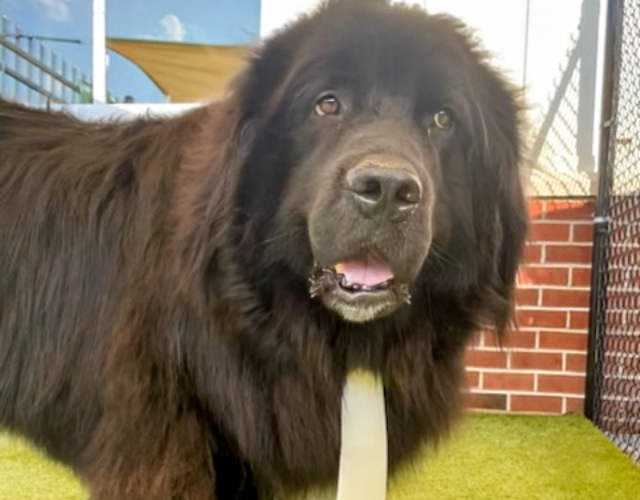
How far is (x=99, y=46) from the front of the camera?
3.86 meters

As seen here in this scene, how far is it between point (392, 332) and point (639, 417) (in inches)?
77.0

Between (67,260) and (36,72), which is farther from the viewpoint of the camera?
(36,72)

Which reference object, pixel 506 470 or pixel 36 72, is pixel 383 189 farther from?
pixel 36 72

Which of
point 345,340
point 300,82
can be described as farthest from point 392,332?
point 300,82

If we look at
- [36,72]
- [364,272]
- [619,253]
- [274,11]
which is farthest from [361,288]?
[36,72]

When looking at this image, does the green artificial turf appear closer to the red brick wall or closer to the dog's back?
the red brick wall

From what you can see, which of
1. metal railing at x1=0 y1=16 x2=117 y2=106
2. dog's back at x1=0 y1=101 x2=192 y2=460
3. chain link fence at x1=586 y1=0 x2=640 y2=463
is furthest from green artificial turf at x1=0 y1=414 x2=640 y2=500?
metal railing at x1=0 y1=16 x2=117 y2=106

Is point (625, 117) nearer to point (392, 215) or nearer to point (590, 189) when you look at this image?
point (590, 189)

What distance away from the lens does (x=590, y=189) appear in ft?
11.1

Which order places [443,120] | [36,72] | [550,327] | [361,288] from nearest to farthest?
[361,288] < [443,120] < [550,327] < [36,72]

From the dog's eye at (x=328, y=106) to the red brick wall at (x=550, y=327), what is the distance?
2003 mm

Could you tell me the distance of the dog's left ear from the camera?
63.5 inches

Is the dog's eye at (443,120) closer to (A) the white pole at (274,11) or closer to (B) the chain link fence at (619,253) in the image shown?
(B) the chain link fence at (619,253)

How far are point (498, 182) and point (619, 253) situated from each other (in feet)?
5.84
